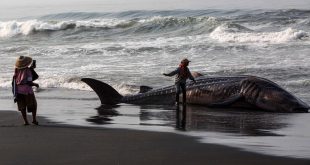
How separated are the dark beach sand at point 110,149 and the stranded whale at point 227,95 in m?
4.37

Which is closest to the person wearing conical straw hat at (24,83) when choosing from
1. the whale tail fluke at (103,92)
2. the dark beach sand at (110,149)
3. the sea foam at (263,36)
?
the dark beach sand at (110,149)

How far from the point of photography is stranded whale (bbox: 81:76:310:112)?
44.1ft

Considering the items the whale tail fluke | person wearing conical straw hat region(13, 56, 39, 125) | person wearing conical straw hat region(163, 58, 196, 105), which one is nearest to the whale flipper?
person wearing conical straw hat region(163, 58, 196, 105)

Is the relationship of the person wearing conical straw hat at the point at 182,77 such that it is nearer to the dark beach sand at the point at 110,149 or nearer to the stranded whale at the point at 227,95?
the stranded whale at the point at 227,95

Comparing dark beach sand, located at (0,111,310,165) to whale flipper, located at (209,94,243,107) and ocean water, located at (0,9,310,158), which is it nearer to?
ocean water, located at (0,9,310,158)

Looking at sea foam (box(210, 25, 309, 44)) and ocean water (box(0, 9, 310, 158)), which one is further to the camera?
sea foam (box(210, 25, 309, 44))

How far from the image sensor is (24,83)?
1089cm

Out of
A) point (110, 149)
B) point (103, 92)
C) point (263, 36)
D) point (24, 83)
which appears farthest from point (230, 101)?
point (263, 36)

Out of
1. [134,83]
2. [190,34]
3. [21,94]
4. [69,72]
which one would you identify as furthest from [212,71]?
[190,34]

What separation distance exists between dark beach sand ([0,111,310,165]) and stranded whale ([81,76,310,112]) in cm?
437

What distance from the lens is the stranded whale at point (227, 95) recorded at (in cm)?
1343

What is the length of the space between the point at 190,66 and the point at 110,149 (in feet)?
43.3

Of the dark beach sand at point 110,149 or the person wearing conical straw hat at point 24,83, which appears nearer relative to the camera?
the dark beach sand at point 110,149

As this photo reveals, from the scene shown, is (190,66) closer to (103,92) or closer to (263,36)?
(103,92)
